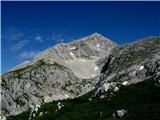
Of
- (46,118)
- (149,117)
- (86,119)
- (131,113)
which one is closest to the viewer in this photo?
(149,117)

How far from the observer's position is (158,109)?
96625 mm

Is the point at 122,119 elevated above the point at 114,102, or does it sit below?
below

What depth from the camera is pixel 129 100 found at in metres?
145

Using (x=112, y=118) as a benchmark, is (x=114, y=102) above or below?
above

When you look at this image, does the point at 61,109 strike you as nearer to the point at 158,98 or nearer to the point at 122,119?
the point at 158,98

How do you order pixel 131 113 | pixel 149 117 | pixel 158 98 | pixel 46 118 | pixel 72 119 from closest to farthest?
pixel 149 117 → pixel 131 113 → pixel 158 98 → pixel 72 119 → pixel 46 118

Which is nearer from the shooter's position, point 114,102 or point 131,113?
point 131,113

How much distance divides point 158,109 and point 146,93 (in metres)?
49.6

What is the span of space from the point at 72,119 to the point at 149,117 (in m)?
59.4

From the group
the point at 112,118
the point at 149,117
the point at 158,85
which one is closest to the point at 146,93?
the point at 158,85

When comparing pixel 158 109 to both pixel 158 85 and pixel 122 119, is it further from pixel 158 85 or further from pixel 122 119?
pixel 158 85

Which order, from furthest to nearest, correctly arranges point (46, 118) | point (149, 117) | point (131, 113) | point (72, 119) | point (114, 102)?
point (46, 118)
point (114, 102)
point (72, 119)
point (131, 113)
point (149, 117)

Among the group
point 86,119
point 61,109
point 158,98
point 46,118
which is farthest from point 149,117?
point 61,109

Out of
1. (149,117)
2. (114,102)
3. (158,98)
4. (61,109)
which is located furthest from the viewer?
(61,109)
